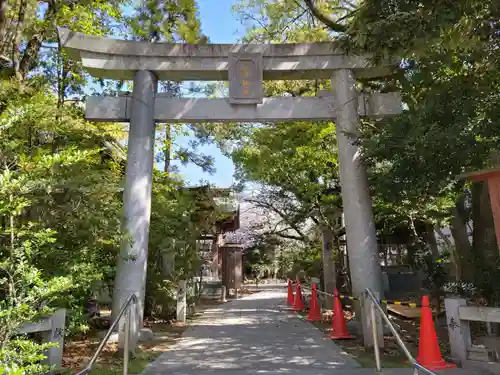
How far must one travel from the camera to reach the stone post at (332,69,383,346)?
8031 millimetres

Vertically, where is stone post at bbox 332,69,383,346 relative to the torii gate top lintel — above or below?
below

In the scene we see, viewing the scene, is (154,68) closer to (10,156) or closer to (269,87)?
(10,156)

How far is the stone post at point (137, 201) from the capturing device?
7.68 metres

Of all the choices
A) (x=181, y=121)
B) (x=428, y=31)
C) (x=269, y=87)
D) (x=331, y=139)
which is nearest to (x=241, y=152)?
(x=269, y=87)

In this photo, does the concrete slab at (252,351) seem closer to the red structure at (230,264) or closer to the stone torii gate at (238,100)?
the stone torii gate at (238,100)

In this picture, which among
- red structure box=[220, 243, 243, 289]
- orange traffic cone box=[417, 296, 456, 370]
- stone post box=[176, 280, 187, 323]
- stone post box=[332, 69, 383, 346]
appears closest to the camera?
orange traffic cone box=[417, 296, 456, 370]

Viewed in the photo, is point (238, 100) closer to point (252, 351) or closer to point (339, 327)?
point (252, 351)

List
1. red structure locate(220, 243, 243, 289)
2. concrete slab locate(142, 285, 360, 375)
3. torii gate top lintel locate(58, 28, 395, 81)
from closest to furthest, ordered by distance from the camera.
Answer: concrete slab locate(142, 285, 360, 375)
torii gate top lintel locate(58, 28, 395, 81)
red structure locate(220, 243, 243, 289)

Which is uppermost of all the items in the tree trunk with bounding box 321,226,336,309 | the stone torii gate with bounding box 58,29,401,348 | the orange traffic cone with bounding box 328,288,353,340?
the stone torii gate with bounding box 58,29,401,348

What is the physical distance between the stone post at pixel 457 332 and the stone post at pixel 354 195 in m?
1.95

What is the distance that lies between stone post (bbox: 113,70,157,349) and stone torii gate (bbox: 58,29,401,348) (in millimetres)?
21

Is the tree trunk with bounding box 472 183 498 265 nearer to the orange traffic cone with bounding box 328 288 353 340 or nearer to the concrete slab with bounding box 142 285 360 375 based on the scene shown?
the orange traffic cone with bounding box 328 288 353 340

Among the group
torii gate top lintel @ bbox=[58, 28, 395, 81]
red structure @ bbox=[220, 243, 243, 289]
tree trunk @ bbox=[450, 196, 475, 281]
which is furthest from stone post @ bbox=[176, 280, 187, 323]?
red structure @ bbox=[220, 243, 243, 289]

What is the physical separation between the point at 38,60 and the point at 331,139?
324 inches
